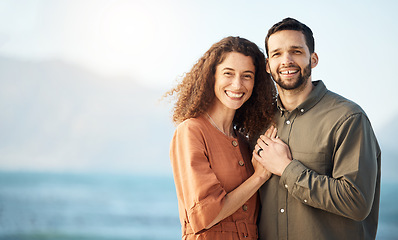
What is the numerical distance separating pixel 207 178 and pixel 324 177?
54 cm

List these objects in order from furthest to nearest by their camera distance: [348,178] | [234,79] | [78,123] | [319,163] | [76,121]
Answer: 1. [78,123]
2. [76,121]
3. [234,79]
4. [319,163]
5. [348,178]

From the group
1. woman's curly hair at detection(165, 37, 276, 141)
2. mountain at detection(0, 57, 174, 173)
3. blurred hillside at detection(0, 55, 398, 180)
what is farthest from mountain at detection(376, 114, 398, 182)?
woman's curly hair at detection(165, 37, 276, 141)

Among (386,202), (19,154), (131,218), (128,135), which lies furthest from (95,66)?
(386,202)

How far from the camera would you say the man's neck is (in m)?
2.28

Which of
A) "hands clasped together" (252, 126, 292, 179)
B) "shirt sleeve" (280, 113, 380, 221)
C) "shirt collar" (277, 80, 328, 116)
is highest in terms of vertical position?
"shirt collar" (277, 80, 328, 116)

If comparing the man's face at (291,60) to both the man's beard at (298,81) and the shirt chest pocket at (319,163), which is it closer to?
the man's beard at (298,81)

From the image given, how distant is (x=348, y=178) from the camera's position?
1946mm

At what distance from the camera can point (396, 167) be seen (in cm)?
1582

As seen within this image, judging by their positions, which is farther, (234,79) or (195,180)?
(234,79)

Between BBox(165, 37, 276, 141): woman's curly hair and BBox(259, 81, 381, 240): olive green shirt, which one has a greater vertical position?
BBox(165, 37, 276, 141): woman's curly hair

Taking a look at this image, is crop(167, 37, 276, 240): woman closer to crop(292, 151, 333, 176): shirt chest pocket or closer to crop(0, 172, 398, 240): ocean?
crop(292, 151, 333, 176): shirt chest pocket

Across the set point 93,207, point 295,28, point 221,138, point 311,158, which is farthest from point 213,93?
point 93,207

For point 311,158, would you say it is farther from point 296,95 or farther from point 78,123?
point 78,123

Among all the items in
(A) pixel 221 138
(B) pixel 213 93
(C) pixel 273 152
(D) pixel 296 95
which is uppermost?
(B) pixel 213 93
